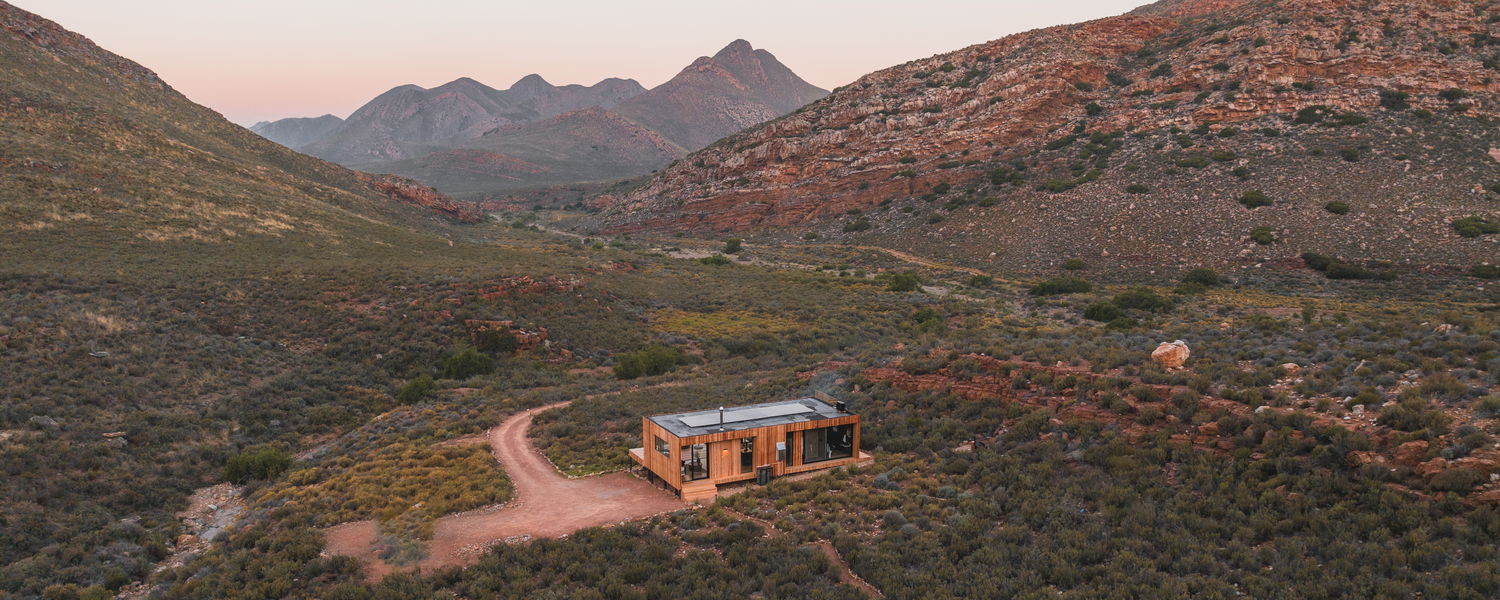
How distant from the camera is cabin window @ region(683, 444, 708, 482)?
18938 mm

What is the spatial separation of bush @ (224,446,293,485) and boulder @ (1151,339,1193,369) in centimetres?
2645

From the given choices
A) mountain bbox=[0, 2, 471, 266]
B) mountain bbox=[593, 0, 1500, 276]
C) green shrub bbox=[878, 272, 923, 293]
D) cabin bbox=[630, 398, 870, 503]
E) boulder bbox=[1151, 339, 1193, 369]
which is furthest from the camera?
mountain bbox=[593, 0, 1500, 276]

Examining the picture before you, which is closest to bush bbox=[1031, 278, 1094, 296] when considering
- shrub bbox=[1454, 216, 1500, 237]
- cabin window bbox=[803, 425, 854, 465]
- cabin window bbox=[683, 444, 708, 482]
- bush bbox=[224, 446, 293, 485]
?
shrub bbox=[1454, 216, 1500, 237]

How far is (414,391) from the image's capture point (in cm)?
3167

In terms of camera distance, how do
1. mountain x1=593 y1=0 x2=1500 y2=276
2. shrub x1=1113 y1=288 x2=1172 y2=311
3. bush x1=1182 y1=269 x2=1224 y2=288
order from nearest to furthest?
shrub x1=1113 y1=288 x2=1172 y2=311 → bush x1=1182 y1=269 x2=1224 y2=288 → mountain x1=593 y1=0 x2=1500 y2=276

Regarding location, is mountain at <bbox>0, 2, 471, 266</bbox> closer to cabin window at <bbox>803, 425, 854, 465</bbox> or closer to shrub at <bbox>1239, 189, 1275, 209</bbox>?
cabin window at <bbox>803, 425, 854, 465</bbox>

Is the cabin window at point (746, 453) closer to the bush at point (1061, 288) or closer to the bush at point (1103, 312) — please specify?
the bush at point (1103, 312)

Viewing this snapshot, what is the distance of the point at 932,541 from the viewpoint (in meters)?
14.9

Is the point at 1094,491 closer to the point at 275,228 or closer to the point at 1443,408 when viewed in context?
the point at 1443,408

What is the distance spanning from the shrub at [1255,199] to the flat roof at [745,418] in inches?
→ 2036

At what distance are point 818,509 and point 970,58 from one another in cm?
9142

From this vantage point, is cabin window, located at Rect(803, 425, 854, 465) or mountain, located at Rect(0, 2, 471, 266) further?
mountain, located at Rect(0, 2, 471, 266)

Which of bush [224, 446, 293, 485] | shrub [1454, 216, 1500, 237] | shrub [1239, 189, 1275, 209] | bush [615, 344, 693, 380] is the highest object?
shrub [1239, 189, 1275, 209]

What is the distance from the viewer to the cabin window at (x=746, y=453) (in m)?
19.4
